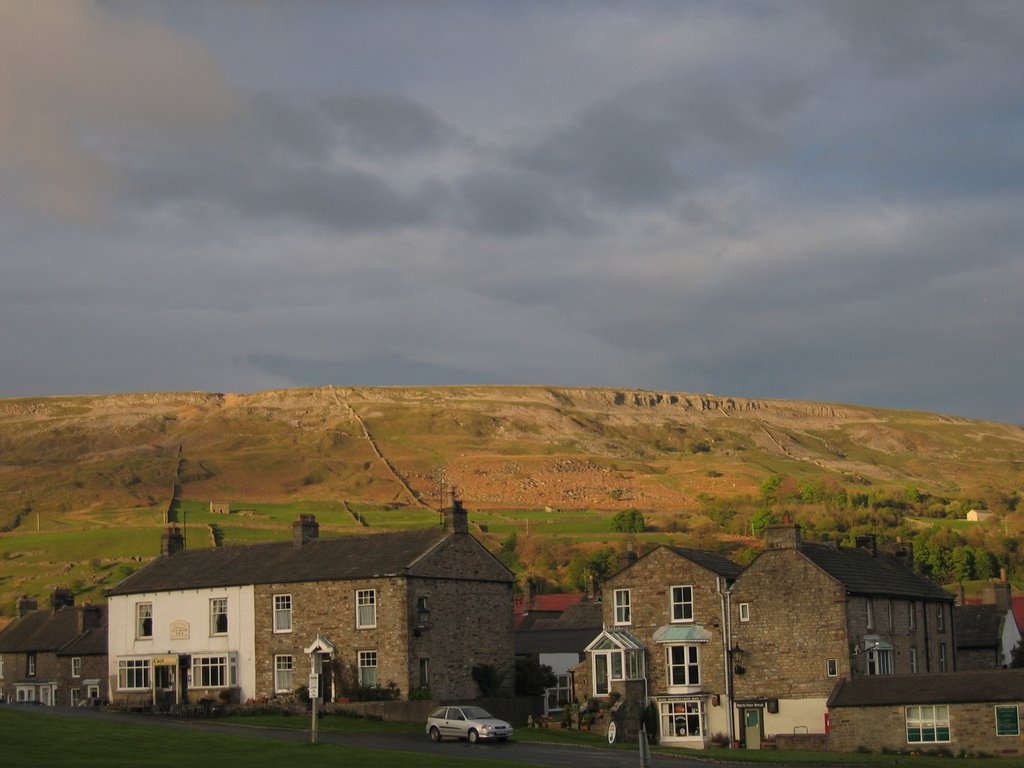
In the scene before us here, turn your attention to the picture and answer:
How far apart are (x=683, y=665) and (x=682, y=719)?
7.65 feet

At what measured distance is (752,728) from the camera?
6025 centimetres

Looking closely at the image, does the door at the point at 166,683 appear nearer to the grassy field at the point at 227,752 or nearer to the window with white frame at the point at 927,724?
the grassy field at the point at 227,752

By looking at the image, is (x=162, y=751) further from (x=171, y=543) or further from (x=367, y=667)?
(x=171, y=543)

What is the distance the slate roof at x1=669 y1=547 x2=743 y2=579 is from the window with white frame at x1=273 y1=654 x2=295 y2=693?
1807cm

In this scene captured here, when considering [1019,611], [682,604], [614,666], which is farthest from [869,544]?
[1019,611]

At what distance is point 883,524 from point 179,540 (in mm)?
104695

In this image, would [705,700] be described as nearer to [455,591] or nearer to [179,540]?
[455,591]

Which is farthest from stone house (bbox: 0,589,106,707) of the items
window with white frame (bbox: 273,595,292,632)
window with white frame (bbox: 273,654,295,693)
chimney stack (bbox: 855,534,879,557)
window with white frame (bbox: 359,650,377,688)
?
chimney stack (bbox: 855,534,879,557)

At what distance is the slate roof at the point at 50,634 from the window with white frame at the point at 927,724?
155 ft

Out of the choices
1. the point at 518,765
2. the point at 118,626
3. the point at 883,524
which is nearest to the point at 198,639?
the point at 118,626

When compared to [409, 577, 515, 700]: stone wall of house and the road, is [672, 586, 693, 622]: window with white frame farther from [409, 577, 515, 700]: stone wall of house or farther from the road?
the road

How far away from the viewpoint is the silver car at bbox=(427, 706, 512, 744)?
49938 millimetres

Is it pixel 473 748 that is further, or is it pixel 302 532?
pixel 302 532

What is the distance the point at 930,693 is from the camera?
168 ft
